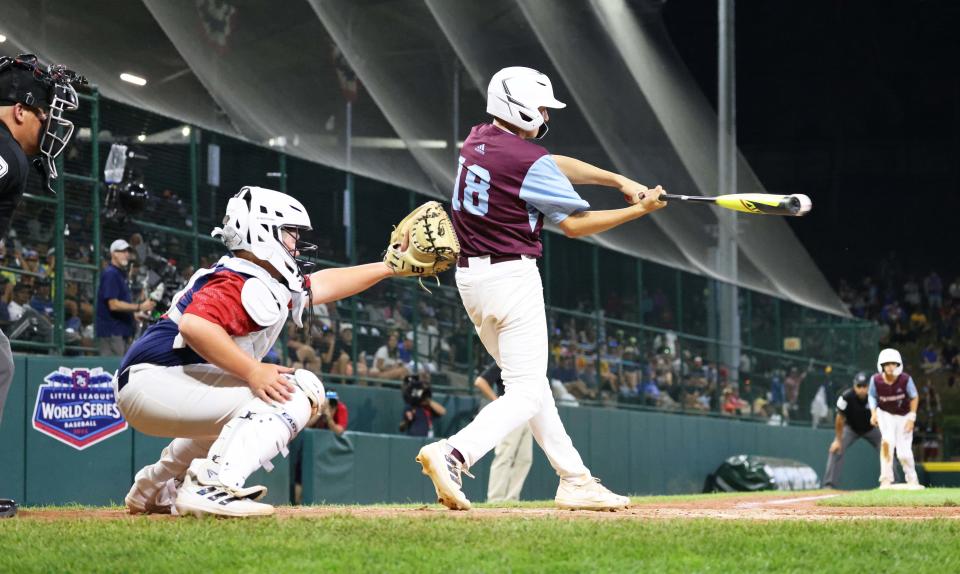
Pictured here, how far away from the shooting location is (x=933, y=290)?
38156mm

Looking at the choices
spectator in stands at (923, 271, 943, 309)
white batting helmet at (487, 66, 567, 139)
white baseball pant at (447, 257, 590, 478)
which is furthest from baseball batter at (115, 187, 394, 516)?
spectator in stands at (923, 271, 943, 309)

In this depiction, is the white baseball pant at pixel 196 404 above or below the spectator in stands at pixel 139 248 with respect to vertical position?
below

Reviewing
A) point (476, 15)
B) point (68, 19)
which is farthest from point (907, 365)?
point (68, 19)

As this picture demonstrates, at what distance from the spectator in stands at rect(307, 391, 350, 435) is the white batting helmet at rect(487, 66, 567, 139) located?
6549 mm

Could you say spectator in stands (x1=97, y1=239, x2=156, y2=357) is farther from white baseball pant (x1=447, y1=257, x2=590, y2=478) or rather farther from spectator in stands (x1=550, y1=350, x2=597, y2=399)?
spectator in stands (x1=550, y1=350, x2=597, y2=399)

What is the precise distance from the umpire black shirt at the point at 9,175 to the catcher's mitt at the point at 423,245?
157 cm

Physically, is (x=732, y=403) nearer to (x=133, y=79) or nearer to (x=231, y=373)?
(x=133, y=79)

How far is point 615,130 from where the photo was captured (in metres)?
21.1

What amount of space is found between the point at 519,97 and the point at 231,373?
2.11 m

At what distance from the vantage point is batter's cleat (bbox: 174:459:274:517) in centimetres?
548

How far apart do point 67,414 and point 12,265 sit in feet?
4.00

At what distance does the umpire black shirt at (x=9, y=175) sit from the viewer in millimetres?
5738

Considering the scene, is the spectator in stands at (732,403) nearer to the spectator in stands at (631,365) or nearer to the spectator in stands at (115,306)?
the spectator in stands at (631,365)

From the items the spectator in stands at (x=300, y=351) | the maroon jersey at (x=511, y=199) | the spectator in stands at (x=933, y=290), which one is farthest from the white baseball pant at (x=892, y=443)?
the spectator in stands at (x=933, y=290)
